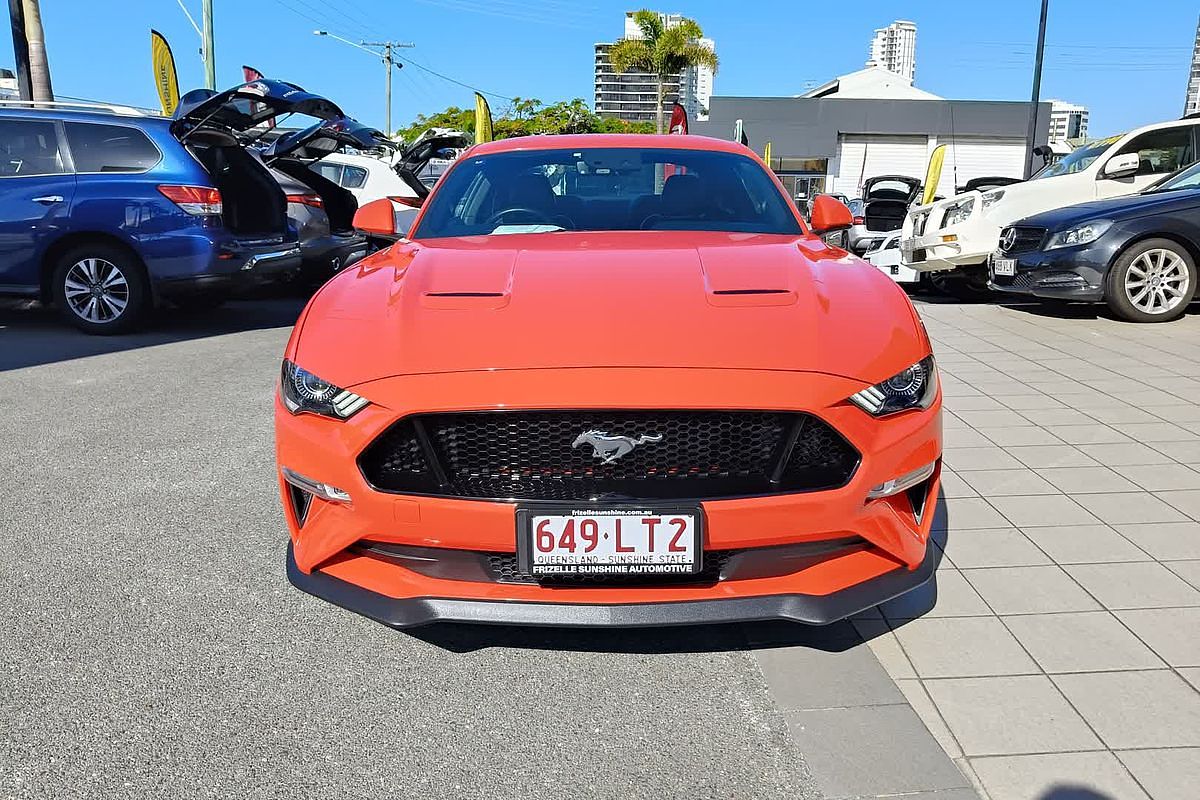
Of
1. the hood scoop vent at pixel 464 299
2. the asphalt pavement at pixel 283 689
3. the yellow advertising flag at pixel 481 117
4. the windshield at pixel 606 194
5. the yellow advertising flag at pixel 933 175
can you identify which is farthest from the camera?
the yellow advertising flag at pixel 481 117

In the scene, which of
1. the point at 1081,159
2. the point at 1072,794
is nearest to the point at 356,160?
the point at 1081,159

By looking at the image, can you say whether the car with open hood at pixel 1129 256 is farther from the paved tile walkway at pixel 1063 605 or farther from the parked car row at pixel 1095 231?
the paved tile walkway at pixel 1063 605

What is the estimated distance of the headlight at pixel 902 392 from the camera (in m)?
2.53

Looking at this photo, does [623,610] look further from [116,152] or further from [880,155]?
[880,155]

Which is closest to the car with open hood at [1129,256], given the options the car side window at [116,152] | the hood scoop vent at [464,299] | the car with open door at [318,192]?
the car with open door at [318,192]

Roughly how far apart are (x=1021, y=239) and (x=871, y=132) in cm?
4055

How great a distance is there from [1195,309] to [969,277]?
2.31 meters

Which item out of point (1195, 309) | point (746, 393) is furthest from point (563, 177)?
point (1195, 309)

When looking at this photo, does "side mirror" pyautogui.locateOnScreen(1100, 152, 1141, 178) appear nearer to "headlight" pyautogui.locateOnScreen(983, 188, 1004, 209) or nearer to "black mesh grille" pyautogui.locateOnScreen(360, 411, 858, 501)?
"headlight" pyautogui.locateOnScreen(983, 188, 1004, 209)

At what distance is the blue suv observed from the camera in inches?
313

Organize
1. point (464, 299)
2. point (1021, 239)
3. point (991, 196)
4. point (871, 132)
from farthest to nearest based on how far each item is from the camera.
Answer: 1. point (871, 132)
2. point (991, 196)
3. point (1021, 239)
4. point (464, 299)

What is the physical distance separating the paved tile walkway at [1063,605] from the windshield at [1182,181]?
12.6ft

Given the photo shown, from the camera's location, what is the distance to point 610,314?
8.90ft

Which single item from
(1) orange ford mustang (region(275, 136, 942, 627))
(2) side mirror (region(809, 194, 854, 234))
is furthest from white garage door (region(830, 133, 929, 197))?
(1) orange ford mustang (region(275, 136, 942, 627))
